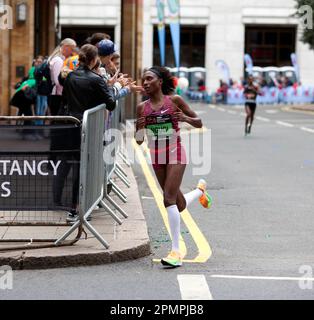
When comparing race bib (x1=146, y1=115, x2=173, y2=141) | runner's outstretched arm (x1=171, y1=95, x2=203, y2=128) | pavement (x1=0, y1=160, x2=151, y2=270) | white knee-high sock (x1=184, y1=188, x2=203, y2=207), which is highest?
runner's outstretched arm (x1=171, y1=95, x2=203, y2=128)

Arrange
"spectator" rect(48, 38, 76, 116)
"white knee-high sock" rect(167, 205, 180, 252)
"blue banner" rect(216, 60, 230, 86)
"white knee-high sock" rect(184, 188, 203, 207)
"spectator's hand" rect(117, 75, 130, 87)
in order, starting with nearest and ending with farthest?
1. "white knee-high sock" rect(167, 205, 180, 252)
2. "white knee-high sock" rect(184, 188, 203, 207)
3. "spectator's hand" rect(117, 75, 130, 87)
4. "spectator" rect(48, 38, 76, 116)
5. "blue banner" rect(216, 60, 230, 86)

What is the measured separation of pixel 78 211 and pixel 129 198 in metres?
3.44

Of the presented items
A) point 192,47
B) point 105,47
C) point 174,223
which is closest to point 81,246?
point 174,223

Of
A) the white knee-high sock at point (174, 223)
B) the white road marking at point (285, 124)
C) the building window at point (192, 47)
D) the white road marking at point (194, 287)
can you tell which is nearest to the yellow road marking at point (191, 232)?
the white knee-high sock at point (174, 223)

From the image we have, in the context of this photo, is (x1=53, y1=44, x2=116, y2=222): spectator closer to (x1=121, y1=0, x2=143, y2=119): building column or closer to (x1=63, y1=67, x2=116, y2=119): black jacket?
(x1=63, y1=67, x2=116, y2=119): black jacket

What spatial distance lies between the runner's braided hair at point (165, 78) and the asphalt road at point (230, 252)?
1.56 metres

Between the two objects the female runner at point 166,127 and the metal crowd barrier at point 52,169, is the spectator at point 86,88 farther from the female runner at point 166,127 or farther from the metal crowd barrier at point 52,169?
the female runner at point 166,127

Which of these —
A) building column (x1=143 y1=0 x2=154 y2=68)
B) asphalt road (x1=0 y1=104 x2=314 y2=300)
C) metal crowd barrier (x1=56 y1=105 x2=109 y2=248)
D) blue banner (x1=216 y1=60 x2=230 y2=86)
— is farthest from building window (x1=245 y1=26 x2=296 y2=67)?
metal crowd barrier (x1=56 y1=105 x2=109 y2=248)

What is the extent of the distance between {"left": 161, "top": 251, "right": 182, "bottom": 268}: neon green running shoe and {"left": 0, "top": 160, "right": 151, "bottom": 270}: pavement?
483mm

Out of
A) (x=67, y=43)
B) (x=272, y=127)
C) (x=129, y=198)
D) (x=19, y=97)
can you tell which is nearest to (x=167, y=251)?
(x=129, y=198)

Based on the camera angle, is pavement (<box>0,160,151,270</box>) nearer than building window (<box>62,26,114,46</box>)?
Yes

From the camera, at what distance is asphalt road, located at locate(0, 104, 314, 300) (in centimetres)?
716

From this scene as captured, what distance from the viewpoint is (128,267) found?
818 centimetres

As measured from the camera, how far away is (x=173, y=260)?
811cm
